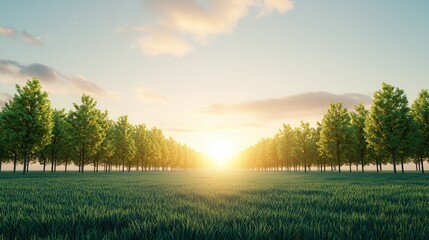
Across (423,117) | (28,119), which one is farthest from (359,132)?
(28,119)

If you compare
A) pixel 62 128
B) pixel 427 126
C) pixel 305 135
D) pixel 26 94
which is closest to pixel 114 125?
pixel 62 128

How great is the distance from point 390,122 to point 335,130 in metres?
13.5

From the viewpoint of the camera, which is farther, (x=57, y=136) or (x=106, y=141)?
(x=106, y=141)

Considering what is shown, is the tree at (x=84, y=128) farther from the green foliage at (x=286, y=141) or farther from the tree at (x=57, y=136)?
the green foliage at (x=286, y=141)

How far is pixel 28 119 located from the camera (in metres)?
37.7

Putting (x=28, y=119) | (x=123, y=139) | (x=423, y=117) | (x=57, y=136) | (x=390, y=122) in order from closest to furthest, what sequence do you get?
(x=28, y=119) < (x=390, y=122) < (x=423, y=117) < (x=57, y=136) < (x=123, y=139)

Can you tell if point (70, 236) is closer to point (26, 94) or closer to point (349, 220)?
point (349, 220)

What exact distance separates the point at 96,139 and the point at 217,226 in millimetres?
49989

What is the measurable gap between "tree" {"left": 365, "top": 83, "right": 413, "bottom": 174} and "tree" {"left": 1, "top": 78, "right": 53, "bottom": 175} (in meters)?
46.8

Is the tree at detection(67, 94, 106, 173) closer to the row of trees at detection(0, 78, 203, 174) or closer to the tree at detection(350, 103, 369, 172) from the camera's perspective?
the row of trees at detection(0, 78, 203, 174)

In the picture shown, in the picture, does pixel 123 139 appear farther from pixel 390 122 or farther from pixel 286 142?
pixel 390 122

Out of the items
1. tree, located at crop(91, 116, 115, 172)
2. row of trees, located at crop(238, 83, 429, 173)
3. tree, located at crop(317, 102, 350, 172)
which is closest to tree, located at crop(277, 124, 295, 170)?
row of trees, located at crop(238, 83, 429, 173)

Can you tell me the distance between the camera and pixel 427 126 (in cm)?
4606

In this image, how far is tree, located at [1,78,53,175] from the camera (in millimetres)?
37469
